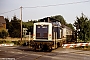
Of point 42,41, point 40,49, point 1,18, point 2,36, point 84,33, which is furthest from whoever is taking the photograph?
point 1,18

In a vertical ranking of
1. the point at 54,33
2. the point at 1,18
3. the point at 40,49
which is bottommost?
the point at 40,49

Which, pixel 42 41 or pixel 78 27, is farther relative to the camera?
pixel 78 27

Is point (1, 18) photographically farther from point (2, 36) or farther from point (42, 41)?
point (42, 41)

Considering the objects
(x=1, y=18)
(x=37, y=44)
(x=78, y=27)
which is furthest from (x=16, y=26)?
(x=37, y=44)

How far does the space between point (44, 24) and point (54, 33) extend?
65.4 inches

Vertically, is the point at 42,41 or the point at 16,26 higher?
the point at 16,26

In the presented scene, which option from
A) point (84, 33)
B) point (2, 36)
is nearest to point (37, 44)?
point (84, 33)

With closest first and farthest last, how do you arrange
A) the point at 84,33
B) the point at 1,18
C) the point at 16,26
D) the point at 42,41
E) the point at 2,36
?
the point at 42,41 < the point at 84,33 < the point at 2,36 < the point at 16,26 < the point at 1,18

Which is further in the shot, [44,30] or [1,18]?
[1,18]

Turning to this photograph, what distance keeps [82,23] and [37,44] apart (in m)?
9.08

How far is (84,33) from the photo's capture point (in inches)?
1070

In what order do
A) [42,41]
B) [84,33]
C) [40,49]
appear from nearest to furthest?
[42,41]
[40,49]
[84,33]

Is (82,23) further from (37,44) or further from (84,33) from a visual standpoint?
(37,44)

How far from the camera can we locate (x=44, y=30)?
22.3 m
